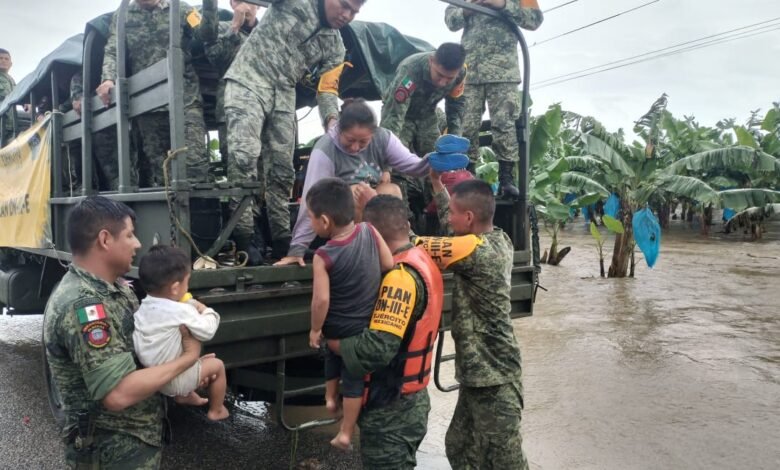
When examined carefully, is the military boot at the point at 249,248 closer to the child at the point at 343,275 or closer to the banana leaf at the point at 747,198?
the child at the point at 343,275

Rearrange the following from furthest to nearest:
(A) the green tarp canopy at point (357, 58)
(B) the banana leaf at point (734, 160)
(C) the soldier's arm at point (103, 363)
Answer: (B) the banana leaf at point (734, 160), (A) the green tarp canopy at point (357, 58), (C) the soldier's arm at point (103, 363)

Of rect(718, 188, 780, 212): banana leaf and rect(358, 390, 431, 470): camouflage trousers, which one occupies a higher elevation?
rect(718, 188, 780, 212): banana leaf

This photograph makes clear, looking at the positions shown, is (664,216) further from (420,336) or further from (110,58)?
(420,336)

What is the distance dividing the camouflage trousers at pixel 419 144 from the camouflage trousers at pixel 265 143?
3.47 feet

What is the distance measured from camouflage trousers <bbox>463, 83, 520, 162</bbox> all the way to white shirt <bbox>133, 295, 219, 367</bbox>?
267 centimetres

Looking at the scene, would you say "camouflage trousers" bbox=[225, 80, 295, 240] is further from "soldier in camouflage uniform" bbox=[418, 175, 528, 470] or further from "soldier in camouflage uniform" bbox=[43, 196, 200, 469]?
"soldier in camouflage uniform" bbox=[43, 196, 200, 469]

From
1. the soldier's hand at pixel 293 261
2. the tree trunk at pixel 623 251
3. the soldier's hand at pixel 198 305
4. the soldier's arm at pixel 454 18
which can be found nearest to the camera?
the soldier's hand at pixel 198 305

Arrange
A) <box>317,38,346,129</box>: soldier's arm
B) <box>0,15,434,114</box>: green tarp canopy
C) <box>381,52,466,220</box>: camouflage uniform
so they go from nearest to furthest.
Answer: <box>317,38,346,129</box>: soldier's arm
<box>381,52,466,220</box>: camouflage uniform
<box>0,15,434,114</box>: green tarp canopy

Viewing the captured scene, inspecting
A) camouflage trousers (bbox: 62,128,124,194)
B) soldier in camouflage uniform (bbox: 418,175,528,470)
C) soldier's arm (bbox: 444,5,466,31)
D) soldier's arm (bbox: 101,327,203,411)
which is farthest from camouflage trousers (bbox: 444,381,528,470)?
soldier's arm (bbox: 444,5,466,31)

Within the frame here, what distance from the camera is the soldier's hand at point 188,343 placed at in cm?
182

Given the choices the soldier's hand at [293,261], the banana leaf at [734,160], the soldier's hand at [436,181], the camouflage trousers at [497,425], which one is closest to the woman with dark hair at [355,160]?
the soldier's hand at [293,261]

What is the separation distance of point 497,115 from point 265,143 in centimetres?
173

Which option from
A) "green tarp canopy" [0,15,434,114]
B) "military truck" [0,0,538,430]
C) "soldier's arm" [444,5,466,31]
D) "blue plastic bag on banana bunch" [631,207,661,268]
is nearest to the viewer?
"military truck" [0,0,538,430]

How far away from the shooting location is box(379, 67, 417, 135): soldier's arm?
373cm
